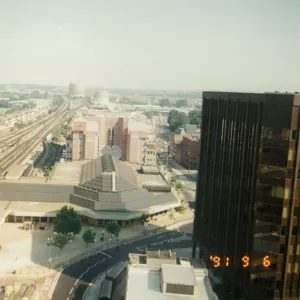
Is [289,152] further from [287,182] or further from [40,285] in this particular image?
[40,285]

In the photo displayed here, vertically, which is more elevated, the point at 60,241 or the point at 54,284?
the point at 60,241

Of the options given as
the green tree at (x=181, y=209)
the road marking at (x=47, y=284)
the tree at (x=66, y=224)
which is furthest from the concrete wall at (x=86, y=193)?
the road marking at (x=47, y=284)

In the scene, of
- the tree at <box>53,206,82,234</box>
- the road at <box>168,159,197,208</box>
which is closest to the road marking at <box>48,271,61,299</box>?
the tree at <box>53,206,82,234</box>

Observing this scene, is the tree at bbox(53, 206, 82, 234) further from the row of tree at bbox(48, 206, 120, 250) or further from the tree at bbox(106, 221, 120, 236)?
the tree at bbox(106, 221, 120, 236)

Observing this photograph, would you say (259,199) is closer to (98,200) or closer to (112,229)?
(112,229)

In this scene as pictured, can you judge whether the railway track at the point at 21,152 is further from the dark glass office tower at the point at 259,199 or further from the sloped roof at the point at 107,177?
the dark glass office tower at the point at 259,199

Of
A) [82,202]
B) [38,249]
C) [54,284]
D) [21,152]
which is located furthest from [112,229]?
[21,152]

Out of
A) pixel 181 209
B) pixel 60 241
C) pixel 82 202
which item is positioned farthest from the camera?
pixel 181 209

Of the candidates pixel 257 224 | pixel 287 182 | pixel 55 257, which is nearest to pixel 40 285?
pixel 55 257
